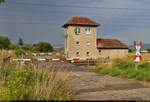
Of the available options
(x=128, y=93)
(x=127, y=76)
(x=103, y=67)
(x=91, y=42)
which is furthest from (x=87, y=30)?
(x=128, y=93)

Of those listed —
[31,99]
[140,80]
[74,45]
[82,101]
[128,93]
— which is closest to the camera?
[31,99]

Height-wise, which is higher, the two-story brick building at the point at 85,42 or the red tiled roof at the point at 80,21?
the red tiled roof at the point at 80,21

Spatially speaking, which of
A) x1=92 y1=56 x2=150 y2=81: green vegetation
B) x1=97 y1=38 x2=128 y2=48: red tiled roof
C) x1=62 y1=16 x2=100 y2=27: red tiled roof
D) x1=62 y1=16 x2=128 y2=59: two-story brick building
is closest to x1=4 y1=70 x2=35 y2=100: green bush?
x1=92 y1=56 x2=150 y2=81: green vegetation

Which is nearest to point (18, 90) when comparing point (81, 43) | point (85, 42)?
point (81, 43)

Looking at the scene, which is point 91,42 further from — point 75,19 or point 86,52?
point 75,19

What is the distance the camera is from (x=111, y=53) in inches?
1342

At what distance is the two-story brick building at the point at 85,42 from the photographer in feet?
103

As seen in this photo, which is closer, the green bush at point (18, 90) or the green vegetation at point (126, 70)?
the green bush at point (18, 90)

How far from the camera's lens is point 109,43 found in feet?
113

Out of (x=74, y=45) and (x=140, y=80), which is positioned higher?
(x=74, y=45)

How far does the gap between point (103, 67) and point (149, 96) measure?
5215mm

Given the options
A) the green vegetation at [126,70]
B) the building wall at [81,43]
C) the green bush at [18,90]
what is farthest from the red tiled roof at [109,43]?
the green bush at [18,90]

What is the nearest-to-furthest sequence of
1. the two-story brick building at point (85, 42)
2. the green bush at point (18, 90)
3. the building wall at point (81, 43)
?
the green bush at point (18, 90), the building wall at point (81, 43), the two-story brick building at point (85, 42)

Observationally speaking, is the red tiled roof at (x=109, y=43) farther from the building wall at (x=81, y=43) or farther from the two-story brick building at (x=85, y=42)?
the building wall at (x=81, y=43)
